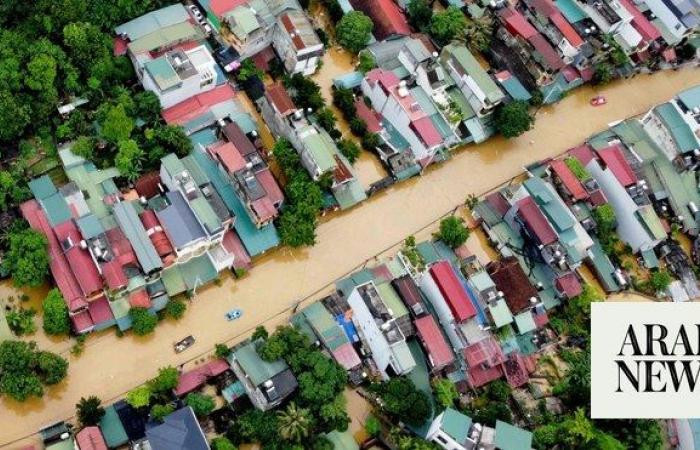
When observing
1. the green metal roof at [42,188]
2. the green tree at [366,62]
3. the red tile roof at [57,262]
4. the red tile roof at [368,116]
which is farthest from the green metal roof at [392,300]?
the green metal roof at [42,188]

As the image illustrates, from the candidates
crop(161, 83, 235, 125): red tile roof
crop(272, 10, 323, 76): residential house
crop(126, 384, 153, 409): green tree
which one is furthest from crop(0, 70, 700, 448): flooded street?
crop(161, 83, 235, 125): red tile roof

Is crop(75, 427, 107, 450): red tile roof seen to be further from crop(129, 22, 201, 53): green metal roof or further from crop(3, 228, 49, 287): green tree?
crop(129, 22, 201, 53): green metal roof

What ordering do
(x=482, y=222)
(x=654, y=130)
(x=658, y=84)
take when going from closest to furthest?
(x=482, y=222)
(x=654, y=130)
(x=658, y=84)

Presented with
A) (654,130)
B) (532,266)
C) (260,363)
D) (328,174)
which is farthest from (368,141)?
(654,130)

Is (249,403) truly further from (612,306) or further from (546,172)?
(546,172)

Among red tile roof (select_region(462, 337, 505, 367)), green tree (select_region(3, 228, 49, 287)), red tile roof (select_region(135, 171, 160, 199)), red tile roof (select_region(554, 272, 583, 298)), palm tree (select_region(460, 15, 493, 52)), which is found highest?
palm tree (select_region(460, 15, 493, 52))

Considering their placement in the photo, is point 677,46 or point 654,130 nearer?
point 654,130

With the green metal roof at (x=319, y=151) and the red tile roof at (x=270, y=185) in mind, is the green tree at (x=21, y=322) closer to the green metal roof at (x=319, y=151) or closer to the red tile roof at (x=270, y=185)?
the red tile roof at (x=270, y=185)

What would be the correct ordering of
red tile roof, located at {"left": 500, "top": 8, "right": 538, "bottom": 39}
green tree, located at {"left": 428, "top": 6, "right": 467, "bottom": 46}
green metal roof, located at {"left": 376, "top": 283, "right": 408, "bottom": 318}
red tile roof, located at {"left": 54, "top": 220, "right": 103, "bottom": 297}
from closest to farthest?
red tile roof, located at {"left": 54, "top": 220, "right": 103, "bottom": 297} < green metal roof, located at {"left": 376, "top": 283, "right": 408, "bottom": 318} < red tile roof, located at {"left": 500, "top": 8, "right": 538, "bottom": 39} < green tree, located at {"left": 428, "top": 6, "right": 467, "bottom": 46}

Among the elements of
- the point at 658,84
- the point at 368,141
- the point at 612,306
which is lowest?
the point at 612,306
